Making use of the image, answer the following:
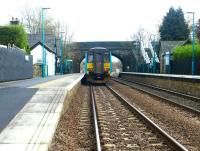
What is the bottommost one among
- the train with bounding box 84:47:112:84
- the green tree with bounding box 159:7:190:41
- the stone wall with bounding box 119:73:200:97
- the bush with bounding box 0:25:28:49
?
the stone wall with bounding box 119:73:200:97

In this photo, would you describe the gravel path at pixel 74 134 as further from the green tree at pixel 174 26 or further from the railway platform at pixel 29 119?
the green tree at pixel 174 26

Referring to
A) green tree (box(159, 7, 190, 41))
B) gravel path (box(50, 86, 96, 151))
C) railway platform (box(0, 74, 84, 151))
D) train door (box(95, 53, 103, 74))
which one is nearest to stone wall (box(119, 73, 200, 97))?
train door (box(95, 53, 103, 74))

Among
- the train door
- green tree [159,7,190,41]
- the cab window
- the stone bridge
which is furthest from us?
the stone bridge

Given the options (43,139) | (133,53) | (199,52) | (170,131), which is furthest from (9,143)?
(133,53)

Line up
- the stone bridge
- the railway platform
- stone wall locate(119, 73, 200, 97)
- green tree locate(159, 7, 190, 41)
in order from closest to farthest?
1. the railway platform
2. stone wall locate(119, 73, 200, 97)
3. green tree locate(159, 7, 190, 41)
4. the stone bridge

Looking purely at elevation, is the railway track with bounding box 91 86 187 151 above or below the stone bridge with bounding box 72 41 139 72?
below

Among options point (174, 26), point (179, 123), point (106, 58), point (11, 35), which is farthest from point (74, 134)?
point (174, 26)

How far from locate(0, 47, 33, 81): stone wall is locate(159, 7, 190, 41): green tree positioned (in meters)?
59.6

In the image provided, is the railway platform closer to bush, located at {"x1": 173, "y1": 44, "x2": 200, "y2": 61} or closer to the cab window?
the cab window

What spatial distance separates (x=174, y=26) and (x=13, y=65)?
68.3 meters

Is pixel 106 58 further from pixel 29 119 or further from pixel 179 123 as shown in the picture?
pixel 29 119

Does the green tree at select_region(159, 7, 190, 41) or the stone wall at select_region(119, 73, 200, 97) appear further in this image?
the green tree at select_region(159, 7, 190, 41)

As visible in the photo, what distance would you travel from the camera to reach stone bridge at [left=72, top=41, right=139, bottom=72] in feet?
349

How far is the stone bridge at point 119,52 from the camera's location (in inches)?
4189
